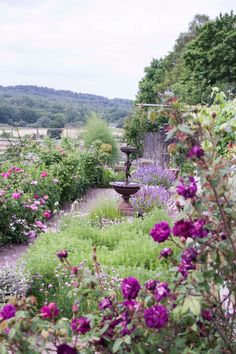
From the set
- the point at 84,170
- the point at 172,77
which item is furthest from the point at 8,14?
the point at 172,77

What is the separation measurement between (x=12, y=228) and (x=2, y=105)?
15126 millimetres

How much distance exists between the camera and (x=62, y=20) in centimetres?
784

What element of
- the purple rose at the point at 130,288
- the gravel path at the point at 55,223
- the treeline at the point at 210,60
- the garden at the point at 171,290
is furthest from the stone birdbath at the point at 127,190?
the treeline at the point at 210,60

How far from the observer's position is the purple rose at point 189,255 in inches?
62.0

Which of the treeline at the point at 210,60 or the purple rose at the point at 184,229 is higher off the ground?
the treeline at the point at 210,60

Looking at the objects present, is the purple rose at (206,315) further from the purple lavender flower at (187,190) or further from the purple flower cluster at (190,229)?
the purple lavender flower at (187,190)

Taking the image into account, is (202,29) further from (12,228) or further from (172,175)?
(12,228)

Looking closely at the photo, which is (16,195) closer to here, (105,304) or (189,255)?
(105,304)

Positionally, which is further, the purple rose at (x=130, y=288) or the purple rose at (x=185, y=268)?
the purple rose at (x=185, y=268)

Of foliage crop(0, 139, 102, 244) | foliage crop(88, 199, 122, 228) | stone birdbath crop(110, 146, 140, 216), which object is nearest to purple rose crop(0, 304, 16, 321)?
foliage crop(0, 139, 102, 244)

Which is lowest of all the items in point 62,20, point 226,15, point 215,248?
point 215,248

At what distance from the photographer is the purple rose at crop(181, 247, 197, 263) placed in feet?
5.17

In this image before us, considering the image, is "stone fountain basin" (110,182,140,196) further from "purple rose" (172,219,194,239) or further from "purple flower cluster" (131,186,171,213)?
"purple rose" (172,219,194,239)

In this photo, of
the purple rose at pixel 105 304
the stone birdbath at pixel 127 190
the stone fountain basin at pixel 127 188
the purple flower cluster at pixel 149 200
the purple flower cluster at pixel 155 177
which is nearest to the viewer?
the purple rose at pixel 105 304
